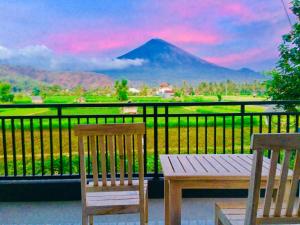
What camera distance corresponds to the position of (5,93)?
5.66 meters

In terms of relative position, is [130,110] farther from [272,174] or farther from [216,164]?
[272,174]

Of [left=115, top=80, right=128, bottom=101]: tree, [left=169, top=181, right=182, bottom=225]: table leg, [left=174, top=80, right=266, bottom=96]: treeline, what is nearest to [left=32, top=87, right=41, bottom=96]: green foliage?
[left=115, top=80, right=128, bottom=101]: tree

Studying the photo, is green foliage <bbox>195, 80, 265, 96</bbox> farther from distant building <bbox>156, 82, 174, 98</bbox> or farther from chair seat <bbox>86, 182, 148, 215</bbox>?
chair seat <bbox>86, 182, 148, 215</bbox>

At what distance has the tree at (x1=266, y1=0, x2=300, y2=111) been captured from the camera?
5.61 metres

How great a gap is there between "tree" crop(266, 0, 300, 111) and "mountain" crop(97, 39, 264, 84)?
134 centimetres

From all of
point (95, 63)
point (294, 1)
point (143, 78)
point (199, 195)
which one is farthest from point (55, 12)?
point (199, 195)

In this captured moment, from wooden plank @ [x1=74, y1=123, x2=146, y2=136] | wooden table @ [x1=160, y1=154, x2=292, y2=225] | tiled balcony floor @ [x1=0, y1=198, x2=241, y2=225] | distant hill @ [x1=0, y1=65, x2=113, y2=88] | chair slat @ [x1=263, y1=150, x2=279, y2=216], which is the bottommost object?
tiled balcony floor @ [x1=0, y1=198, x2=241, y2=225]

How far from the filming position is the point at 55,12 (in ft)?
26.8

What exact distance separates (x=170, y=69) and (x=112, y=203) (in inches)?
216

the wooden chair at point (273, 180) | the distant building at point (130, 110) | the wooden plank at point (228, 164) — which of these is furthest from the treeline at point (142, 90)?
the wooden chair at point (273, 180)

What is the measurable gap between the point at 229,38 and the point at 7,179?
20.6 ft

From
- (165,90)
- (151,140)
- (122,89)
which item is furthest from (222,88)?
(151,140)

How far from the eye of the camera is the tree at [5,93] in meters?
5.38

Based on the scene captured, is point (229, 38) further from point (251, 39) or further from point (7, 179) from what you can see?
point (7, 179)
